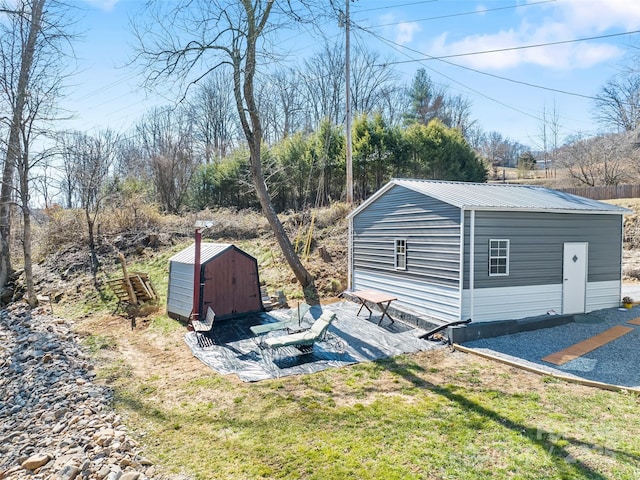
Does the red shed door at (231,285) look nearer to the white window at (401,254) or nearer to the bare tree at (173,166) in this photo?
the white window at (401,254)

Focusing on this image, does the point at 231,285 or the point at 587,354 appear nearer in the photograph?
the point at 587,354

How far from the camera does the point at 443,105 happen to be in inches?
1316

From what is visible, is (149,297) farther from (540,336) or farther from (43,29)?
(540,336)

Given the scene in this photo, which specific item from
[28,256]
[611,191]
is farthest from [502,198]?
[611,191]

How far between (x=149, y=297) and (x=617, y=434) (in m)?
11.2

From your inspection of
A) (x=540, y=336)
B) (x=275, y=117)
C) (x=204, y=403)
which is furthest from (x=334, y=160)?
(x=204, y=403)

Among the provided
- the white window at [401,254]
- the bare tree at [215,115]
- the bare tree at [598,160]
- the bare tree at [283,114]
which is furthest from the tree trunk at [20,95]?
the bare tree at [598,160]

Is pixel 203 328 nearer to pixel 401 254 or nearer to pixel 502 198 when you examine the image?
pixel 401 254

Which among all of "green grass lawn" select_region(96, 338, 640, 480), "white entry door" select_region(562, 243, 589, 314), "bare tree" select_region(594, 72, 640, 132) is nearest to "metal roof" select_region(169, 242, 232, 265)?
"green grass lawn" select_region(96, 338, 640, 480)

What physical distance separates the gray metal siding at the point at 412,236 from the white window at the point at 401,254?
0.12 metres

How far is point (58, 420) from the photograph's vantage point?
530 centimetres

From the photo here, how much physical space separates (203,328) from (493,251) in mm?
6337

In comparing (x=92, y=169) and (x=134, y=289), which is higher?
(x=92, y=169)

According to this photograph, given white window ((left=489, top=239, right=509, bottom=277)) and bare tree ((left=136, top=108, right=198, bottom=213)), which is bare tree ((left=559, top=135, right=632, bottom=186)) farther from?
bare tree ((left=136, top=108, right=198, bottom=213))
